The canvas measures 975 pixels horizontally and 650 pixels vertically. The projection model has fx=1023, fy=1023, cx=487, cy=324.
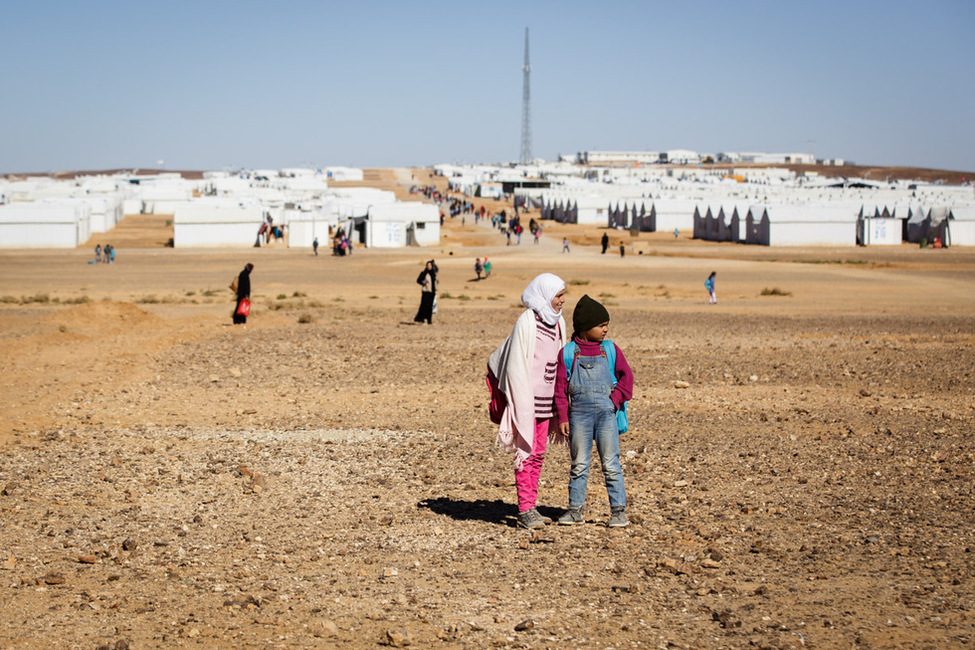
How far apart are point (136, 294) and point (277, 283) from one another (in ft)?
14.6

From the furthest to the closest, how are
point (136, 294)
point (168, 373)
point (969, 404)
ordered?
point (136, 294)
point (168, 373)
point (969, 404)

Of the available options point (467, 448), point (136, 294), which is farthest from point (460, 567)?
point (136, 294)

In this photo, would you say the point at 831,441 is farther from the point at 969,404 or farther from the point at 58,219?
the point at 58,219

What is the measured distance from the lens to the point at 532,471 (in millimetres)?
6305

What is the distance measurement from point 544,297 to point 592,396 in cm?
67

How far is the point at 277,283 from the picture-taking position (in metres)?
31.4

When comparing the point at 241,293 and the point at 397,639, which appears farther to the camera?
the point at 241,293

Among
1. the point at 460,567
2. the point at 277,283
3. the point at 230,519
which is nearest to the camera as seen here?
the point at 460,567

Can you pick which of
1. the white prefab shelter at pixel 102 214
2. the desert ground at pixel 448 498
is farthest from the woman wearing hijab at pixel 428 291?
the white prefab shelter at pixel 102 214

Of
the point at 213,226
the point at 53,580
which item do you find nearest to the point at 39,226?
the point at 213,226

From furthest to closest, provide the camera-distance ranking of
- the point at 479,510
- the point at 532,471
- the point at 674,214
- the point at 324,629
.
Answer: the point at 674,214 → the point at 479,510 → the point at 532,471 → the point at 324,629

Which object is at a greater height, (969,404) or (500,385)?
(500,385)

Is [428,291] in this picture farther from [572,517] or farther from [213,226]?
[213,226]

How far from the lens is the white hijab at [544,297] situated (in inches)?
242
